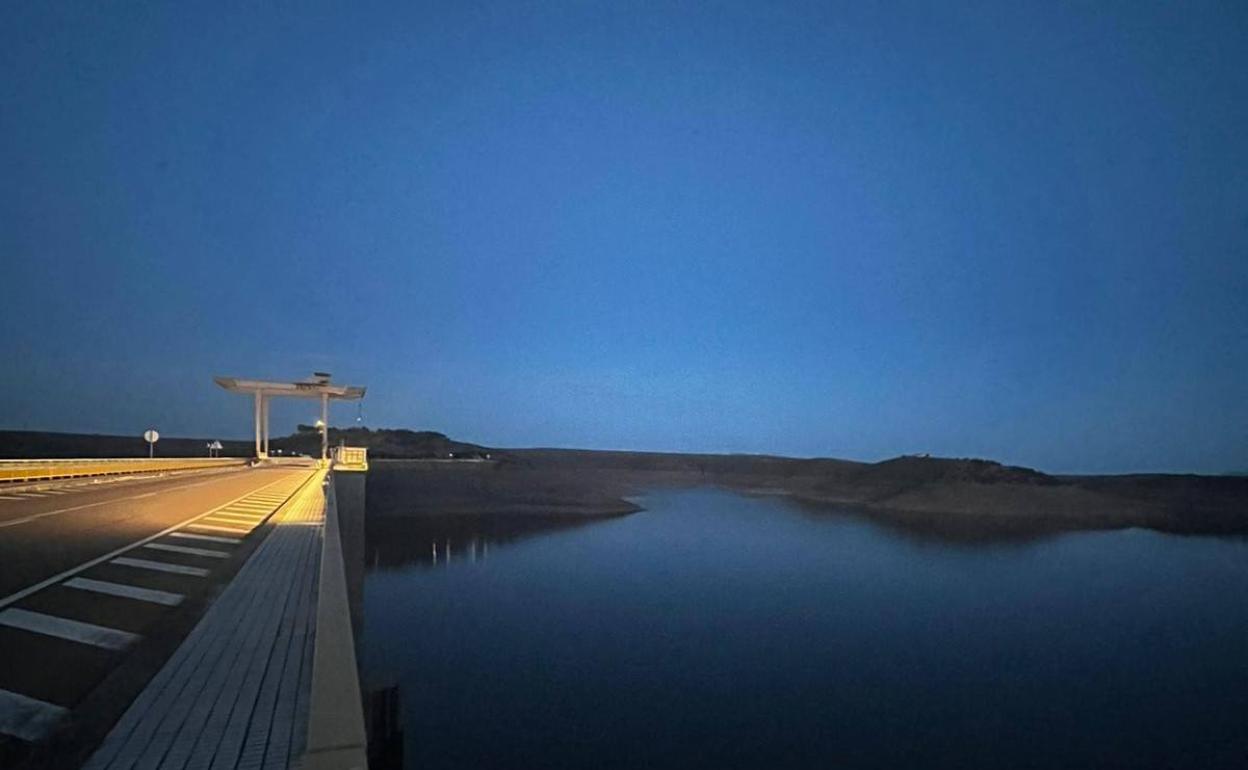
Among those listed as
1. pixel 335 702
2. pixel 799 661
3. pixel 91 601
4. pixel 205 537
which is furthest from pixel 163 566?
pixel 799 661

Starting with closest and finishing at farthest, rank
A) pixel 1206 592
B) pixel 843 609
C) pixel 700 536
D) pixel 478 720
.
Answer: pixel 478 720 < pixel 843 609 < pixel 1206 592 < pixel 700 536

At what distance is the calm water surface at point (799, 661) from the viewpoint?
1240 cm

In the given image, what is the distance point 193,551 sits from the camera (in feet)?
37.3

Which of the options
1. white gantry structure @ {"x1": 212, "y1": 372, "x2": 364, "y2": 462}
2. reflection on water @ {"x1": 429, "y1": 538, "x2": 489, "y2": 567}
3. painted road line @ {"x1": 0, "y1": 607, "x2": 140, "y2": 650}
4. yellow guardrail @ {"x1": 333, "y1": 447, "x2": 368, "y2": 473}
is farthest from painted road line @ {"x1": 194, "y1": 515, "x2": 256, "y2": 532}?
white gantry structure @ {"x1": 212, "y1": 372, "x2": 364, "y2": 462}

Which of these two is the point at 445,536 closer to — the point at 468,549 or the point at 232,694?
the point at 468,549

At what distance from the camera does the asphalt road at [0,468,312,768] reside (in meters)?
5.04

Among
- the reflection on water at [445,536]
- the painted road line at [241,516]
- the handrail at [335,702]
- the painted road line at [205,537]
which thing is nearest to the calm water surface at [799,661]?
the reflection on water at [445,536]

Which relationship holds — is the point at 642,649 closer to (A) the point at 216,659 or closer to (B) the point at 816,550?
(A) the point at 216,659

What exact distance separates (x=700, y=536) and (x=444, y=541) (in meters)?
15.4

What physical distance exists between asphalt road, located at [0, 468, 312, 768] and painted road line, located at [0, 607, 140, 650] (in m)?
0.01

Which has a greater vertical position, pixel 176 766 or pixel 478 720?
pixel 176 766

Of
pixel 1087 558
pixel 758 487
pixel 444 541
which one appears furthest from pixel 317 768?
pixel 758 487

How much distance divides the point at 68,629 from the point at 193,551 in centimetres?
454

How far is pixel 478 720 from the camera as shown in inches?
512
